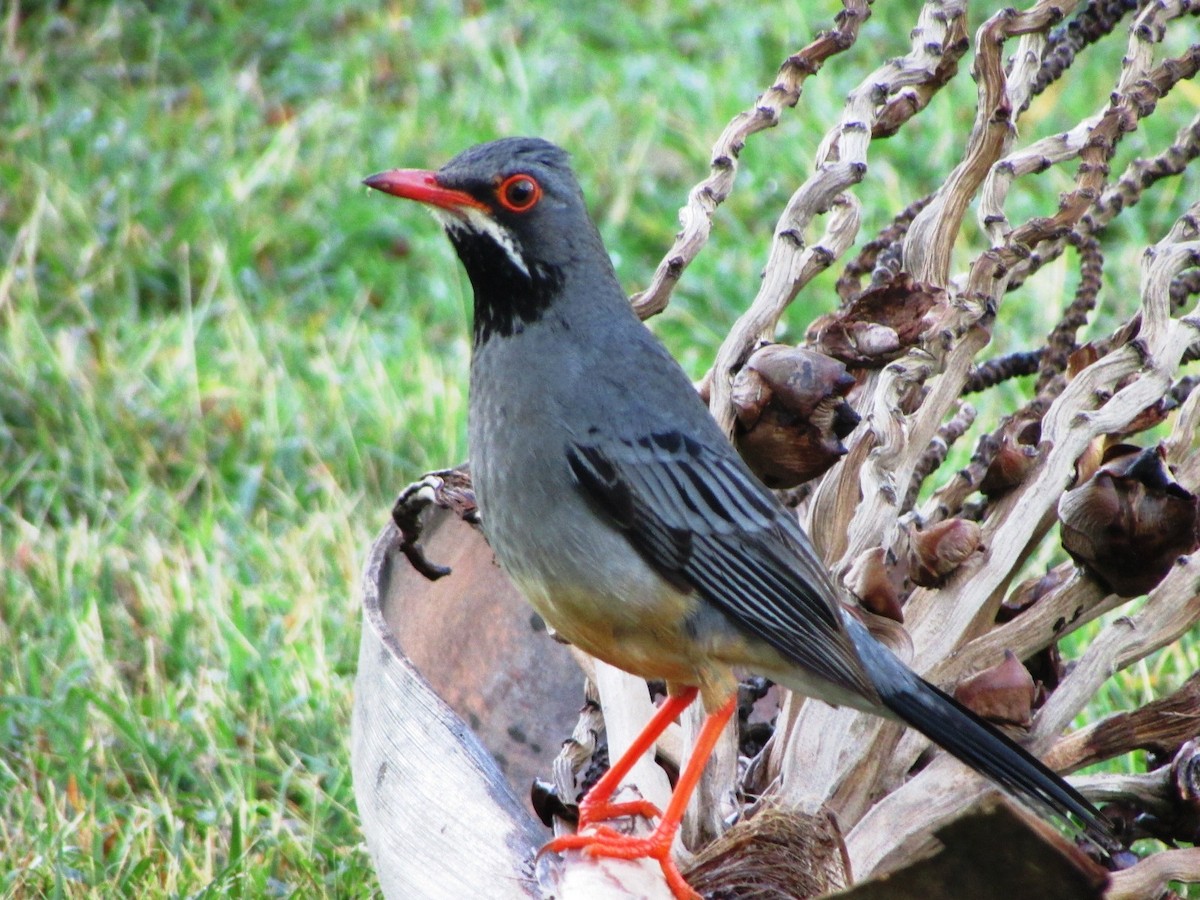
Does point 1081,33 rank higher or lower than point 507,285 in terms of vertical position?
higher

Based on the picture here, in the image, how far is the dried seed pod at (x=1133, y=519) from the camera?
3.20m

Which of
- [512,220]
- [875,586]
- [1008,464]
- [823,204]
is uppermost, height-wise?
[512,220]

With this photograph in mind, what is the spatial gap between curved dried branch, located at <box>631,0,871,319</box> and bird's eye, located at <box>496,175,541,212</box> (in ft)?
1.27

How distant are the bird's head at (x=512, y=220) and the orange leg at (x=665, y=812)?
1021mm

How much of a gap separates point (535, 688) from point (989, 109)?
198 centimetres

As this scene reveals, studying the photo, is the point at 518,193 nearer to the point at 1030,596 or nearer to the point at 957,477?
the point at 957,477

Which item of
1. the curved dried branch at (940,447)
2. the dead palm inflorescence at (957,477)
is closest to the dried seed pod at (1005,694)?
the dead palm inflorescence at (957,477)

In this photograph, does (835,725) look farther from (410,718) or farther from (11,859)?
(11,859)

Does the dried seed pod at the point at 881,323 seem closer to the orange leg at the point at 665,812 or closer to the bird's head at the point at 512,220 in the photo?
the bird's head at the point at 512,220

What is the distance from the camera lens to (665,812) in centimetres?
344

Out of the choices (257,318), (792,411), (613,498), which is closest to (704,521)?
(613,498)

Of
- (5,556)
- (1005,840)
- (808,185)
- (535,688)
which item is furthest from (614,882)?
(5,556)

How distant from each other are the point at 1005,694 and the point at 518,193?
158 cm

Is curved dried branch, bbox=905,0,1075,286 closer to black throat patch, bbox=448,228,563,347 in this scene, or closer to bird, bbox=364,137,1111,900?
bird, bbox=364,137,1111,900
